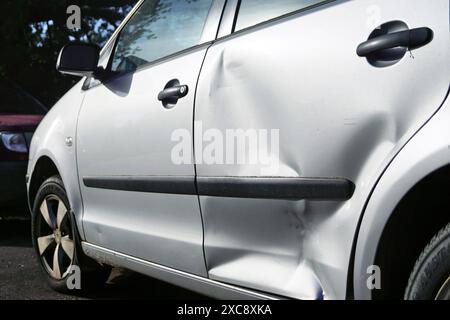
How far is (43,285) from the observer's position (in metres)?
3.32

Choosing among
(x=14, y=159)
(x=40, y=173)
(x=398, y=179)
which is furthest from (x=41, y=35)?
(x=398, y=179)

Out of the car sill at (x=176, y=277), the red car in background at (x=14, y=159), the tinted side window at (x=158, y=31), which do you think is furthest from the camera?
the red car in background at (x=14, y=159)

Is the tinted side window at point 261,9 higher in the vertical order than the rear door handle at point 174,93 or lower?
higher

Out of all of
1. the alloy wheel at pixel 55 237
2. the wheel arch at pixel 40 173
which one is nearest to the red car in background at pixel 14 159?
the wheel arch at pixel 40 173

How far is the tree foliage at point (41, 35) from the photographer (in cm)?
826

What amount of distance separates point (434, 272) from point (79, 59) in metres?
2.19

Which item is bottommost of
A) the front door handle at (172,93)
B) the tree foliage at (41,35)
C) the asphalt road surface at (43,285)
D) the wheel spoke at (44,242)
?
the asphalt road surface at (43,285)

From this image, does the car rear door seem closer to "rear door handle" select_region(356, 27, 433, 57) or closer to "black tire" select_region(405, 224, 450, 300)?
"rear door handle" select_region(356, 27, 433, 57)

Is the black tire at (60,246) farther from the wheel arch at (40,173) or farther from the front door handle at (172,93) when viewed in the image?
the front door handle at (172,93)

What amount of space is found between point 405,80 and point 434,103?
0.11 meters

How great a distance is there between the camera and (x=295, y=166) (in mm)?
1712

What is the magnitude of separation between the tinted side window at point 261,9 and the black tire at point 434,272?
898 mm
